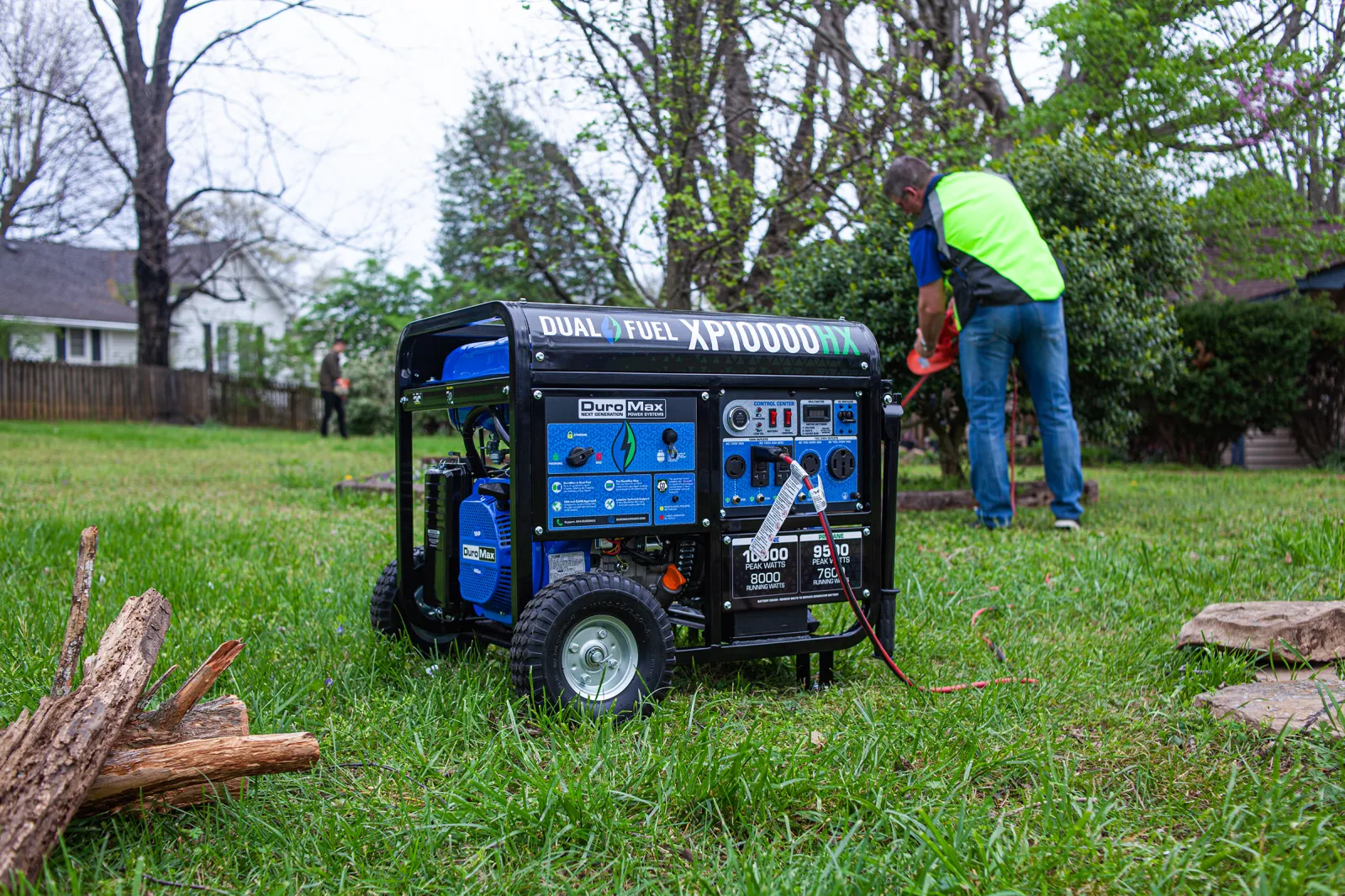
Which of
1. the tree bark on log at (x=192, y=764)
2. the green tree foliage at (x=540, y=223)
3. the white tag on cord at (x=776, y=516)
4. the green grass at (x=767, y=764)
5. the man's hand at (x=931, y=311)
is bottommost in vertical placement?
the green grass at (x=767, y=764)

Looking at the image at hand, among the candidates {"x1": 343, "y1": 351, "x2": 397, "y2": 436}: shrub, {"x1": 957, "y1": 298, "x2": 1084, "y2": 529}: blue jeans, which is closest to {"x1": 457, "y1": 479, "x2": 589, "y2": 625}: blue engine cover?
{"x1": 957, "y1": 298, "x2": 1084, "y2": 529}: blue jeans

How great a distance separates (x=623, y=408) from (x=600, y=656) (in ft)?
2.19

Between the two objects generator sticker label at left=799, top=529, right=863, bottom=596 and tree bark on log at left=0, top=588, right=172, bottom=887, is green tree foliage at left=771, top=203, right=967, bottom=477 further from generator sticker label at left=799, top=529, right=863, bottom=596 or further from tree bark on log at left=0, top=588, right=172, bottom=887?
tree bark on log at left=0, top=588, right=172, bottom=887

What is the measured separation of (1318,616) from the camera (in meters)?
3.02

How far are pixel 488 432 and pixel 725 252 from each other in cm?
560

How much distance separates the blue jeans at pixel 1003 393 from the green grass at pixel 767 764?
1533mm

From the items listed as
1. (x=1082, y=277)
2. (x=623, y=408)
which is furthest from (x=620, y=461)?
(x=1082, y=277)

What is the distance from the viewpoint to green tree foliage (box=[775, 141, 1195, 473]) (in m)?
7.21

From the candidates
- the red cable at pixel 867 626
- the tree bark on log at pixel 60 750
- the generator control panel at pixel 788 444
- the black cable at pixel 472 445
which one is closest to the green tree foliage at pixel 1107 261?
the generator control panel at pixel 788 444

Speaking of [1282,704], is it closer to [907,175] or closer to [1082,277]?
[907,175]

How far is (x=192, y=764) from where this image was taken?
2016mm

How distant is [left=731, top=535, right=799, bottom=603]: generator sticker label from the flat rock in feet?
4.15

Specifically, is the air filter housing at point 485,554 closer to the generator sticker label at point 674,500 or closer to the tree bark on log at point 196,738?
the generator sticker label at point 674,500

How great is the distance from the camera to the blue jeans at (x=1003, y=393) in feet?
19.0
